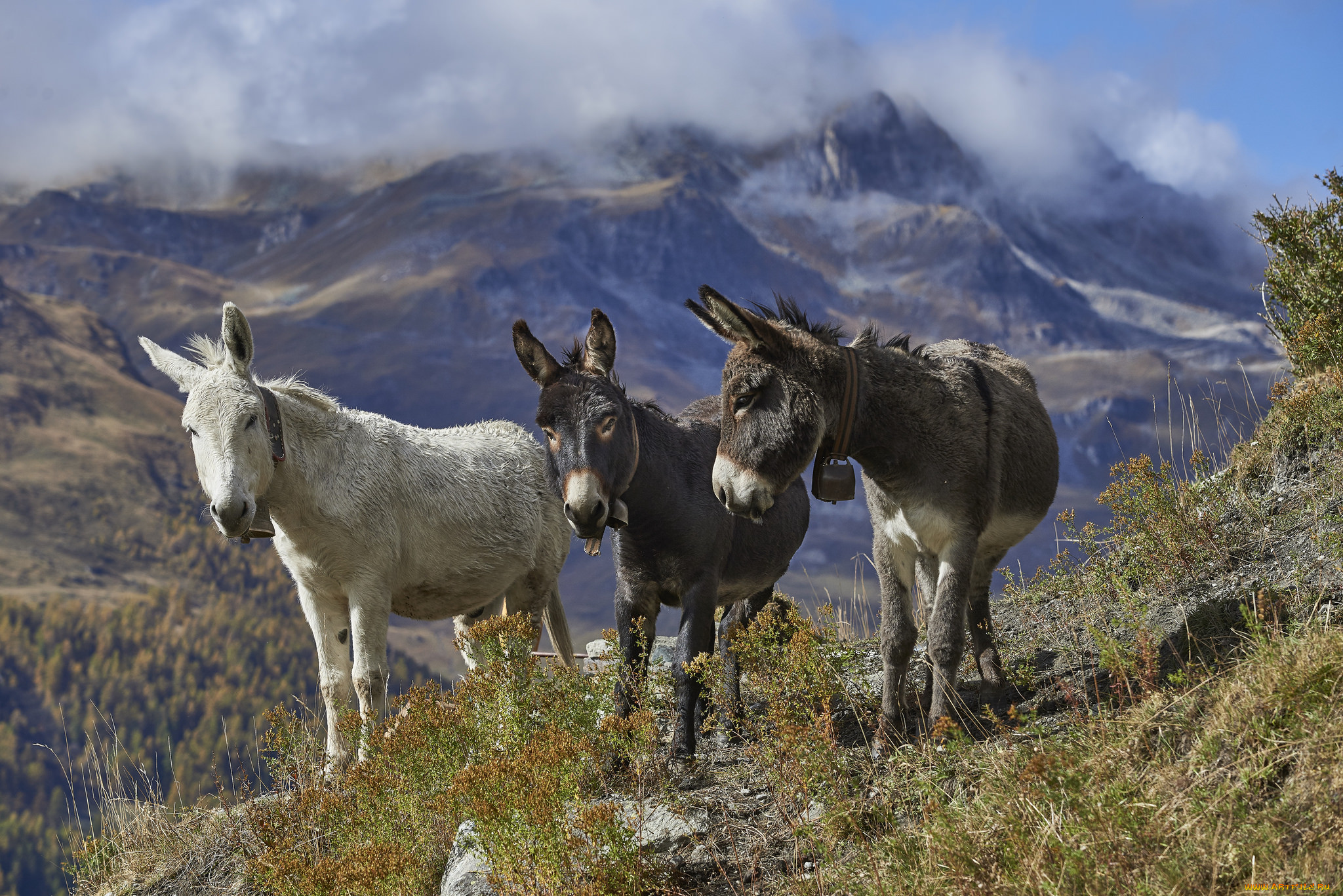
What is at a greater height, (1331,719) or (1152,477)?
(1152,477)

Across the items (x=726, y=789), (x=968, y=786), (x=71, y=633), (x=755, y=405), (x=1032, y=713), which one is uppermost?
(x=755, y=405)

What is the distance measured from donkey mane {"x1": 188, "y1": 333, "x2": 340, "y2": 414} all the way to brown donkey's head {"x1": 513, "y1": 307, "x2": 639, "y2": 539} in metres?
1.82

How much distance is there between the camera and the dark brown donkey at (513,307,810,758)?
5.52 meters

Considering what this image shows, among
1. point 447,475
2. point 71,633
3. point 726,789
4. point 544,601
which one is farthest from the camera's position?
point 71,633

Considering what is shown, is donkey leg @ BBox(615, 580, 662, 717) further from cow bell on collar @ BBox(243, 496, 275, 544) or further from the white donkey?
cow bell on collar @ BBox(243, 496, 275, 544)

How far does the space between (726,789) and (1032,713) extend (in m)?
1.67

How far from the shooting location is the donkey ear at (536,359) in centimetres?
584

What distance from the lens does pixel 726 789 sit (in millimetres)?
5219

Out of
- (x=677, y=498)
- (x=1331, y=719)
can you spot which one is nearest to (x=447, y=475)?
(x=677, y=498)

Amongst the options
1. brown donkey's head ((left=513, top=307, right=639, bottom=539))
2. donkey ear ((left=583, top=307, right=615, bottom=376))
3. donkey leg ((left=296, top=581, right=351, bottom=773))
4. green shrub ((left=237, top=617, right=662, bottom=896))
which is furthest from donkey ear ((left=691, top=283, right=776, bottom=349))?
donkey leg ((left=296, top=581, right=351, bottom=773))

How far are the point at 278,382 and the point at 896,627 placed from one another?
438 cm

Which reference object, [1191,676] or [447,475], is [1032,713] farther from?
[447,475]

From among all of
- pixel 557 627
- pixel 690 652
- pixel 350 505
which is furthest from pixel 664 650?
pixel 690 652

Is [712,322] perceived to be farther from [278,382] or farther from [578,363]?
[278,382]
